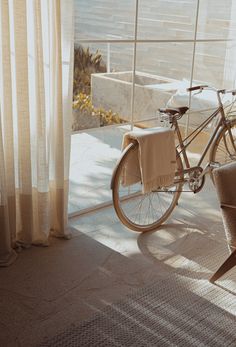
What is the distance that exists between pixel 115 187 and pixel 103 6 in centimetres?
116

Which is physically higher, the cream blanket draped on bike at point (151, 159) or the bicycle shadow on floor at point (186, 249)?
the cream blanket draped on bike at point (151, 159)

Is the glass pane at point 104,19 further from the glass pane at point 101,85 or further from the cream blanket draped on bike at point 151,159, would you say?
the cream blanket draped on bike at point 151,159

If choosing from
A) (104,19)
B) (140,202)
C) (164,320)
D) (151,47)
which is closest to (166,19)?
(151,47)

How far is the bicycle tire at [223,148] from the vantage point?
3223mm

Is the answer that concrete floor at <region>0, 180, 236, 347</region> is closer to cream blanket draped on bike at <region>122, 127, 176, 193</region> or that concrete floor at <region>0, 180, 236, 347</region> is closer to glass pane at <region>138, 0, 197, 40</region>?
cream blanket draped on bike at <region>122, 127, 176, 193</region>

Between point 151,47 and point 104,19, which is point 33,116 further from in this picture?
point 151,47

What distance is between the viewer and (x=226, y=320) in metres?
2.14

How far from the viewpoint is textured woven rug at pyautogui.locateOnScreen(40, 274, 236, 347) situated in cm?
198

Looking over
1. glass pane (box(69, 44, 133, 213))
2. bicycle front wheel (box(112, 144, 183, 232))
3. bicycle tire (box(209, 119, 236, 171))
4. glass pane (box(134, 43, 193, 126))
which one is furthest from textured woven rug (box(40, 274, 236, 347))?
glass pane (box(134, 43, 193, 126))

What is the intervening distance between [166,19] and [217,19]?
65 centimetres

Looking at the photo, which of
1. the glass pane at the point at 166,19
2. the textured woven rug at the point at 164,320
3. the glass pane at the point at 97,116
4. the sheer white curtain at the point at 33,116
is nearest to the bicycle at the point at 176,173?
the glass pane at the point at 97,116

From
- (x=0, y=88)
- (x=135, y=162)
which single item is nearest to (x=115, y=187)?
(x=135, y=162)

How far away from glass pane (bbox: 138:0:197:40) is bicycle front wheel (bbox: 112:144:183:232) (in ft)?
3.18

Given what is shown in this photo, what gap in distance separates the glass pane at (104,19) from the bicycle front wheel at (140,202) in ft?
2.55
